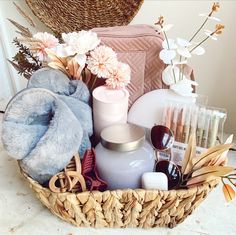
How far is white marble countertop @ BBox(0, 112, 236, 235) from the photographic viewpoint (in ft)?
1.62

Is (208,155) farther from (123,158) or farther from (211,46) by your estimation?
(211,46)

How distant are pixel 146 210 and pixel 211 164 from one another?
0.12 meters

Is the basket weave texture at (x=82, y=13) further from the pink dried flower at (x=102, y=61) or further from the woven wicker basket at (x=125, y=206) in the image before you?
the woven wicker basket at (x=125, y=206)

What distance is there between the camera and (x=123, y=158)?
48 centimetres

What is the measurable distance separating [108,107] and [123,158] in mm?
101

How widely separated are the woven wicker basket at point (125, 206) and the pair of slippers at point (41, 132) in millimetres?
37

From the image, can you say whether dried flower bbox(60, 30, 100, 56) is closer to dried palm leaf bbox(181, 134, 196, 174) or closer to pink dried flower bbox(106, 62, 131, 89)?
pink dried flower bbox(106, 62, 131, 89)

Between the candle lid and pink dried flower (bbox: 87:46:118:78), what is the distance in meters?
0.10

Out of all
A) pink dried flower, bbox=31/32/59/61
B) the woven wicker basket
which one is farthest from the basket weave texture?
the woven wicker basket

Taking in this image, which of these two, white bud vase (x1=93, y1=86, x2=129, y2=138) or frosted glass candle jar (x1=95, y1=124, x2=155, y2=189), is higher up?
white bud vase (x1=93, y1=86, x2=129, y2=138)

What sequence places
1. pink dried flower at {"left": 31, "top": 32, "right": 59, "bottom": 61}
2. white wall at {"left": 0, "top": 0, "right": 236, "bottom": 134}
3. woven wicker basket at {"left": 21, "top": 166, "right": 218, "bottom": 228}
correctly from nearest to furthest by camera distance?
1. woven wicker basket at {"left": 21, "top": 166, "right": 218, "bottom": 228}
2. pink dried flower at {"left": 31, "top": 32, "right": 59, "bottom": 61}
3. white wall at {"left": 0, "top": 0, "right": 236, "bottom": 134}

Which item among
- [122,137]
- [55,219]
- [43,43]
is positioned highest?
[43,43]

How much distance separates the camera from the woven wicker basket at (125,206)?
450 mm

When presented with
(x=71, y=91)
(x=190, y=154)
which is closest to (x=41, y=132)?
(x=71, y=91)
